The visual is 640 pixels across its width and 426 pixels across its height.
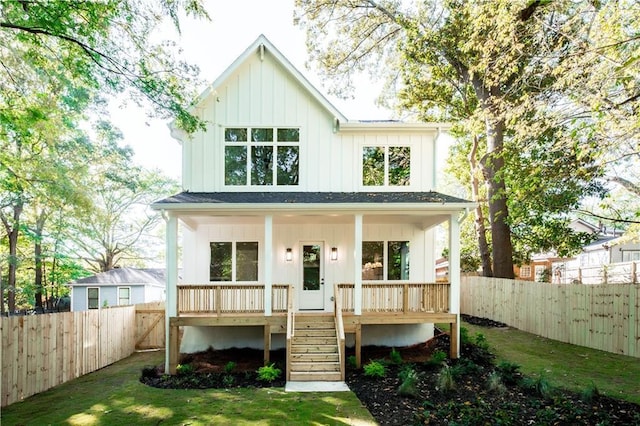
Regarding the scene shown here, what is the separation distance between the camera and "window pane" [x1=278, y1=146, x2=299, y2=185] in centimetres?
1204

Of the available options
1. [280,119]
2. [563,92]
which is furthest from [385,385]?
[280,119]

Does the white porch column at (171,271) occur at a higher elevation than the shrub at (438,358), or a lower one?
higher

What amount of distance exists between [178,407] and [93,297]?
73.2 ft

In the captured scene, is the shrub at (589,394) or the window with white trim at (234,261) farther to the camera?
the window with white trim at (234,261)

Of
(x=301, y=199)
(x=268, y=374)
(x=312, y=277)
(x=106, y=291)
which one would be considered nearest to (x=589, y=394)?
(x=268, y=374)

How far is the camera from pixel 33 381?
25.7 ft

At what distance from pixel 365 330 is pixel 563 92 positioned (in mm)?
8105

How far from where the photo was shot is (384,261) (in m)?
12.2

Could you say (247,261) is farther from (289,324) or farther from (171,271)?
(289,324)

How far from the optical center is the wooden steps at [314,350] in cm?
865

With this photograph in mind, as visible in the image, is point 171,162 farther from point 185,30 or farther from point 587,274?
point 587,274

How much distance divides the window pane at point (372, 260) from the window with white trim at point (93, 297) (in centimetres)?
2131

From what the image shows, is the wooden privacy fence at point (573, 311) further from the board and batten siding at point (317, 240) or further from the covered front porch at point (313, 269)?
the board and batten siding at point (317, 240)

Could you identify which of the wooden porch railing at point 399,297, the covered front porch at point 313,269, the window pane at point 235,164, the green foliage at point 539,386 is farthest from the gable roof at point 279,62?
the green foliage at point 539,386
